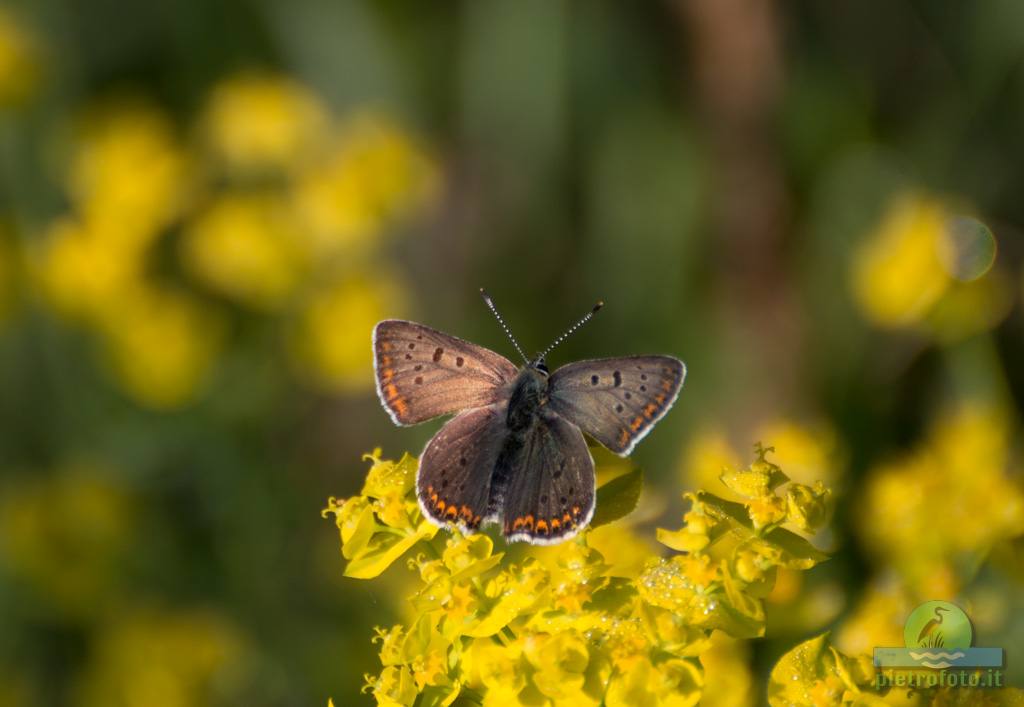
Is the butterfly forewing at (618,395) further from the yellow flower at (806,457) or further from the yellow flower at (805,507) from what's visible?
the yellow flower at (806,457)

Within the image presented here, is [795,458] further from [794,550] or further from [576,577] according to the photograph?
[576,577]

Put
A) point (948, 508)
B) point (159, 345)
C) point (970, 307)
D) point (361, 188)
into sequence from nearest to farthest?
1. point (948, 508)
2. point (970, 307)
3. point (159, 345)
4. point (361, 188)

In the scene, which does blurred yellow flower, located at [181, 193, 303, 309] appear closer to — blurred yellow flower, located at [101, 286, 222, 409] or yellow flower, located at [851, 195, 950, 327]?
blurred yellow flower, located at [101, 286, 222, 409]

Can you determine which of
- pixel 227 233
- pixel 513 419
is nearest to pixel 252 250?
pixel 227 233

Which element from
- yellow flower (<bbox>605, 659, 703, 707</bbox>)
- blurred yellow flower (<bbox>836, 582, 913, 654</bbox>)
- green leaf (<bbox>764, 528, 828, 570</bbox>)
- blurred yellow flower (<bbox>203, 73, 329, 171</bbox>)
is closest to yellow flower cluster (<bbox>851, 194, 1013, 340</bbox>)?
blurred yellow flower (<bbox>836, 582, 913, 654</bbox>)

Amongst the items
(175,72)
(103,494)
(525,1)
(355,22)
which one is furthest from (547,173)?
(103,494)
